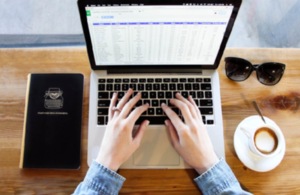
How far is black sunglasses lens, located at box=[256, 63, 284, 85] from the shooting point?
28.4 inches

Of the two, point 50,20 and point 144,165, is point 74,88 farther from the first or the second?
point 50,20

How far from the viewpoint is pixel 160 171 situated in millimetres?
653

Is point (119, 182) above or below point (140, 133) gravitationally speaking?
below

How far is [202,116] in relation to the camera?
67 centimetres

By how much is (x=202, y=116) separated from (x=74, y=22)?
2.64 feet

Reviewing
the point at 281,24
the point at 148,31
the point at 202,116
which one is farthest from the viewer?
the point at 281,24

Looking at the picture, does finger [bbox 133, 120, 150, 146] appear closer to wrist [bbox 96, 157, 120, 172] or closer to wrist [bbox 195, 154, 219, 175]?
wrist [bbox 96, 157, 120, 172]

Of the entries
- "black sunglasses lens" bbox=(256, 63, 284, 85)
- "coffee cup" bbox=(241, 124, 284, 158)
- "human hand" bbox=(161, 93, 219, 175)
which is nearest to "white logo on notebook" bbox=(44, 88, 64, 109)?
"human hand" bbox=(161, 93, 219, 175)

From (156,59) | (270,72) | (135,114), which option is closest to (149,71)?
(156,59)

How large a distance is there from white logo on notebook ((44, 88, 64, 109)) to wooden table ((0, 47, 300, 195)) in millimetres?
83

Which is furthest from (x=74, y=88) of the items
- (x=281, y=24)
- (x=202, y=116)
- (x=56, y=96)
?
(x=281, y=24)

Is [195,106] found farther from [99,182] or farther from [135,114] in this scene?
[99,182]

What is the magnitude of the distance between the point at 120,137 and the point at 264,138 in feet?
1.40

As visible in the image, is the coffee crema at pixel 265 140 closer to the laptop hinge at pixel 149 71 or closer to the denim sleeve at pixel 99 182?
the laptop hinge at pixel 149 71
